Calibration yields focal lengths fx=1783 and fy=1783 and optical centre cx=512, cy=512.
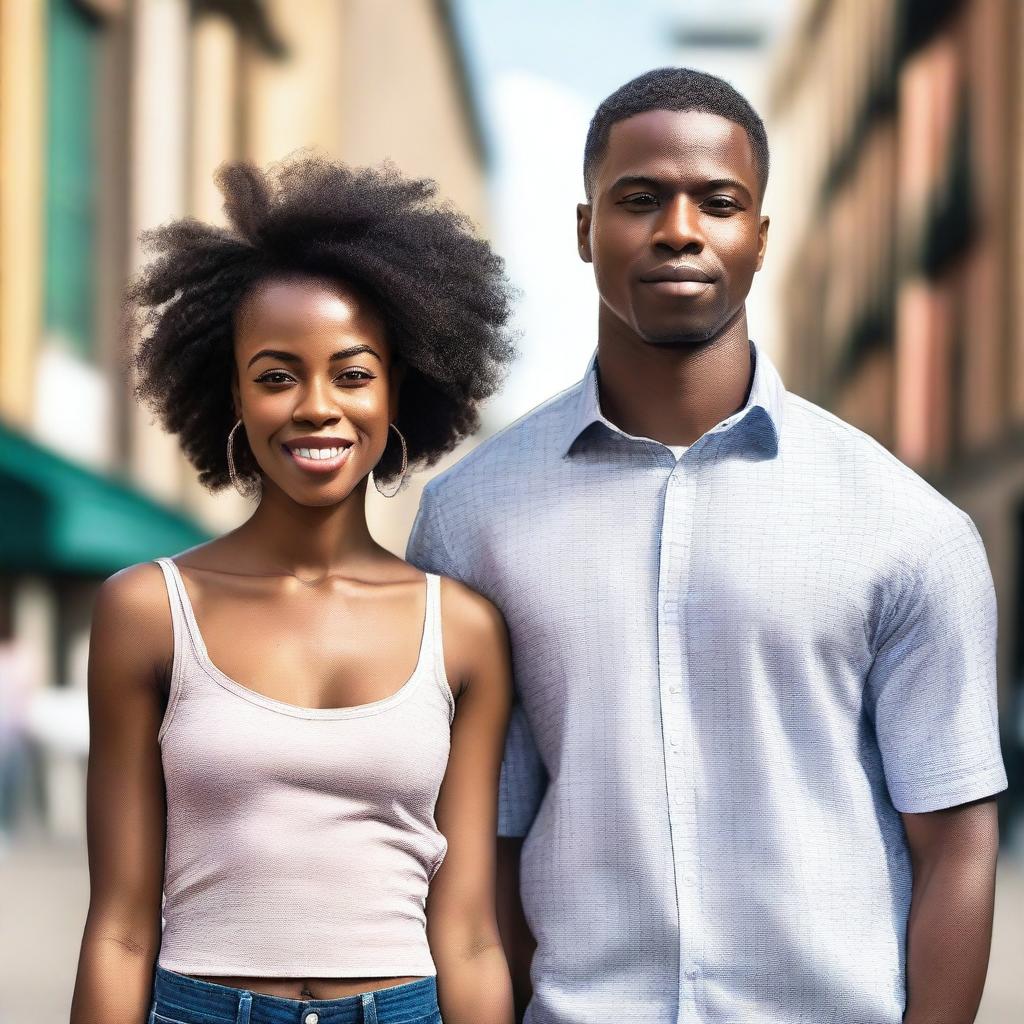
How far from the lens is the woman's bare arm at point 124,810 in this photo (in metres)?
2.59

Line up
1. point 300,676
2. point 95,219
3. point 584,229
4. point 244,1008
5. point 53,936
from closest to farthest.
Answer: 1. point 244,1008
2. point 300,676
3. point 584,229
4. point 53,936
5. point 95,219

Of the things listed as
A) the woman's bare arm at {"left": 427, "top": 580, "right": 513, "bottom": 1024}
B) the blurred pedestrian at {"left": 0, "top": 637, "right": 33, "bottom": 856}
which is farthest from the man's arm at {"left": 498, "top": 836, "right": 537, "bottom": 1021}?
the blurred pedestrian at {"left": 0, "top": 637, "right": 33, "bottom": 856}

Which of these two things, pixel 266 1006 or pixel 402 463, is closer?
pixel 266 1006

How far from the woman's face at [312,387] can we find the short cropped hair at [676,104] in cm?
51

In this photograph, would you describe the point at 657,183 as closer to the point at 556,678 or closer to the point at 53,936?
the point at 556,678

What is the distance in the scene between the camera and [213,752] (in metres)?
2.56

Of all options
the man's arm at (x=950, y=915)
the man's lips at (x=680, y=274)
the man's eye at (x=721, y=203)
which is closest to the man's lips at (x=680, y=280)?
the man's lips at (x=680, y=274)

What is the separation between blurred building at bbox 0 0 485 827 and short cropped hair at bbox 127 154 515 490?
19.7ft

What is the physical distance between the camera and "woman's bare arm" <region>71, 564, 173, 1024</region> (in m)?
2.59

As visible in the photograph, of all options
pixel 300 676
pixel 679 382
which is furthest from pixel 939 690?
pixel 300 676

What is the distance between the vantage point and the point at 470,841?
8.92 ft

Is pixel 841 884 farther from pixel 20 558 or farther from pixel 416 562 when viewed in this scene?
pixel 20 558

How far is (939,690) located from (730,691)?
0.32 meters

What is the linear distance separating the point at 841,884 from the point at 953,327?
478 inches
